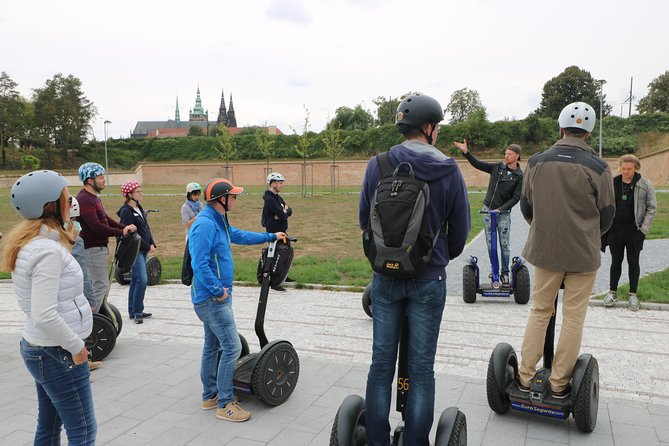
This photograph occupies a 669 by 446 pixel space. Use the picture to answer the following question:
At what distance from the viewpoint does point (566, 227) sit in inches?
147

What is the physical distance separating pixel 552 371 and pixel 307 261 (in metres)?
8.13

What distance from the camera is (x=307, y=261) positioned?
11805 millimetres

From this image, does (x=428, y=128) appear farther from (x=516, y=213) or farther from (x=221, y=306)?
(x=516, y=213)

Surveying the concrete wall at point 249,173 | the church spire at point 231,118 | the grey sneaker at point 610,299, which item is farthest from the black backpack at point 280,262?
the church spire at point 231,118

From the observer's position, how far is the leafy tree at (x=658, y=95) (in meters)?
61.7

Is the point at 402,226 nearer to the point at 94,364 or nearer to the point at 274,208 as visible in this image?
the point at 94,364

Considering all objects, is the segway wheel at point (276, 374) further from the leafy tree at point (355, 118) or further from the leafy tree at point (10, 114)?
the leafy tree at point (10, 114)

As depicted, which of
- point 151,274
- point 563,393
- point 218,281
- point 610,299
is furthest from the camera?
point 151,274

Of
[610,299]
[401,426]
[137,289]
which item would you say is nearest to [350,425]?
[401,426]

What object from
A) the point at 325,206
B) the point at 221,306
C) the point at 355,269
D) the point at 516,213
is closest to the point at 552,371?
the point at 221,306

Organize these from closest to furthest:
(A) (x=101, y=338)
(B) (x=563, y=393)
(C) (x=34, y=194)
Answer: (C) (x=34, y=194)
(B) (x=563, y=393)
(A) (x=101, y=338)

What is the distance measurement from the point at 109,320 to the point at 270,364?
229 centimetres

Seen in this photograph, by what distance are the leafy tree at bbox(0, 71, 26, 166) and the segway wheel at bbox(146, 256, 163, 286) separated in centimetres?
7090

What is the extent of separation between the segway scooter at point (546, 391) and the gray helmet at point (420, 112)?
2.02 m
